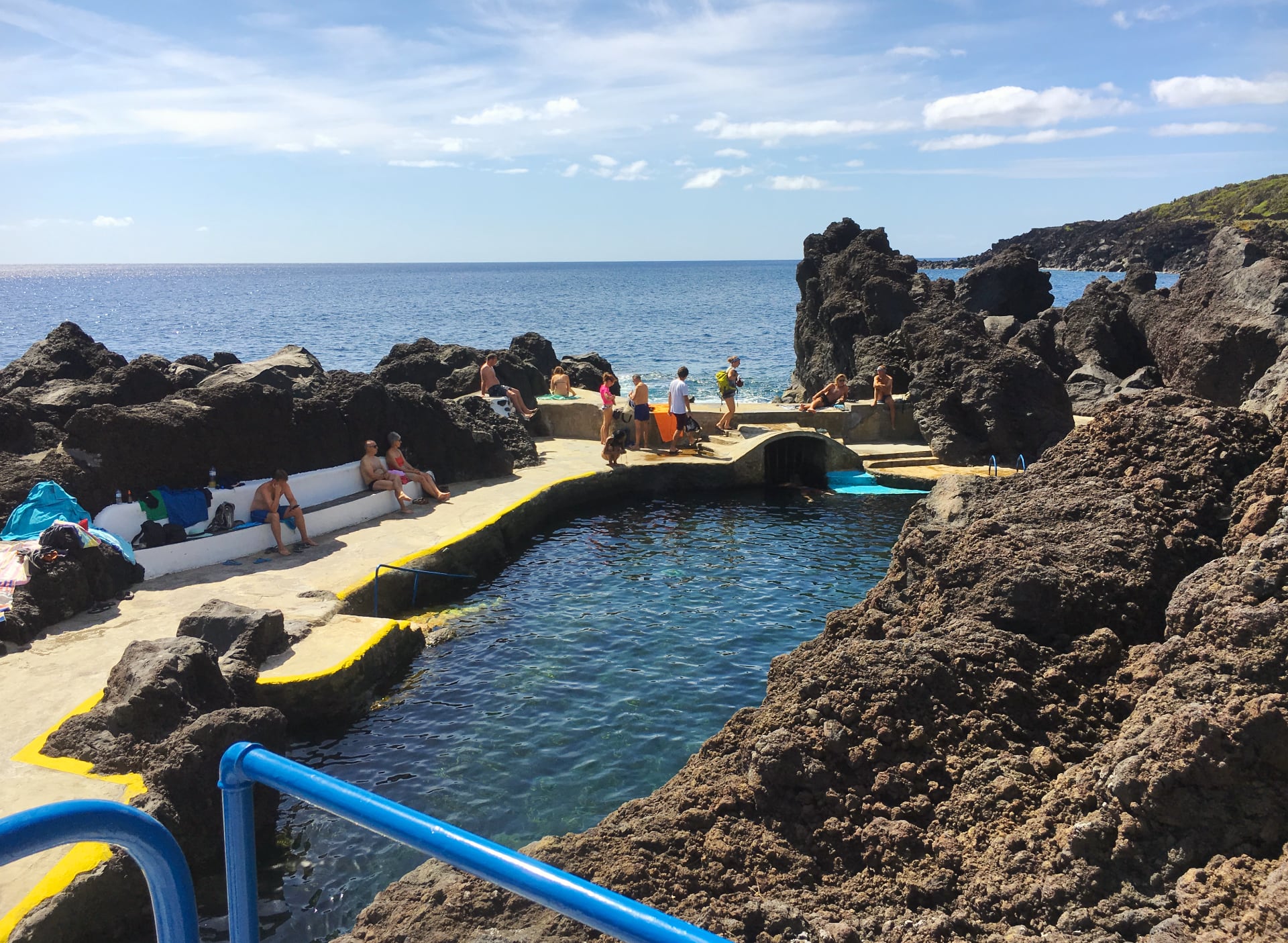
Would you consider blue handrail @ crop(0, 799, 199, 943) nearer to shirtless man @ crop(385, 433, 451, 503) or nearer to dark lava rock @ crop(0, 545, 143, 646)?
dark lava rock @ crop(0, 545, 143, 646)

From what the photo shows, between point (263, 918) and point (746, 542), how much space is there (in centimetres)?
999

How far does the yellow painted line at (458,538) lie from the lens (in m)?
10.9

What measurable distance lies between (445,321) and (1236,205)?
95607mm

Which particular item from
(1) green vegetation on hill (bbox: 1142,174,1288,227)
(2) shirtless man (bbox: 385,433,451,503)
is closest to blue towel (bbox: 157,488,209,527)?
(2) shirtless man (bbox: 385,433,451,503)

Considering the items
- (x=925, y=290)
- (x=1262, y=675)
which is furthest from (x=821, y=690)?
(x=925, y=290)

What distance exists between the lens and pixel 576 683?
9.94 m

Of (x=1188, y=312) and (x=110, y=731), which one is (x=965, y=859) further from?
(x=1188, y=312)

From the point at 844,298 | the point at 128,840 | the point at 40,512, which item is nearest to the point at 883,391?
the point at 844,298

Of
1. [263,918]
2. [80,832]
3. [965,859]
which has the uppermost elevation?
[80,832]

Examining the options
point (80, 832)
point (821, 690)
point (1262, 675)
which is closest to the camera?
point (80, 832)

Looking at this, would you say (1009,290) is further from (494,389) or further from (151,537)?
(151,537)

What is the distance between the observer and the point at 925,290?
27.6 meters

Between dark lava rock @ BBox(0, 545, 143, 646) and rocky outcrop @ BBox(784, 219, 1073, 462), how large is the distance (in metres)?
14.7

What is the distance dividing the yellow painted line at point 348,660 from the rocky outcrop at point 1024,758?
13.0 ft
